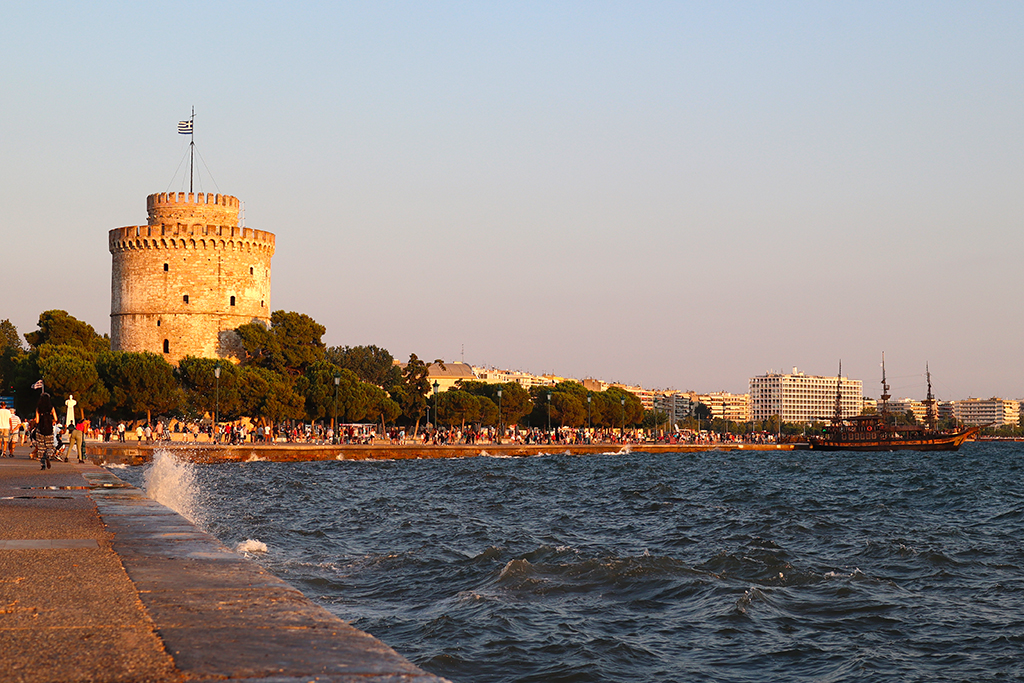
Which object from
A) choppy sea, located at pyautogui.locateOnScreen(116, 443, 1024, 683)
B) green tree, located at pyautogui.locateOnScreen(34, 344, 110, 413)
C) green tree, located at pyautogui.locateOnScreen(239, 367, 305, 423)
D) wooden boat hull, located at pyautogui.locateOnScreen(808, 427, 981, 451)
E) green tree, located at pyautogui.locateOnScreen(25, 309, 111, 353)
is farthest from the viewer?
wooden boat hull, located at pyautogui.locateOnScreen(808, 427, 981, 451)

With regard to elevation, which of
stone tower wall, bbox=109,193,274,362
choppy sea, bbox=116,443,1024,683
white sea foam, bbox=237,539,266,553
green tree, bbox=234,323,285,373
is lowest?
choppy sea, bbox=116,443,1024,683

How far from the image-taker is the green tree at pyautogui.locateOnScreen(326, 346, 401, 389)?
106m

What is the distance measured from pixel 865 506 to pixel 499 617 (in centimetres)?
1815

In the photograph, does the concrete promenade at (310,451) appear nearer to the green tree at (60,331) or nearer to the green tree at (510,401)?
the green tree at (510,401)

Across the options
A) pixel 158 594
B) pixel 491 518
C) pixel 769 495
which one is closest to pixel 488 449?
pixel 769 495

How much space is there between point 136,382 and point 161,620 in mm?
54731

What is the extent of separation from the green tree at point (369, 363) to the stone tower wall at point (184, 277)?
38.6 metres

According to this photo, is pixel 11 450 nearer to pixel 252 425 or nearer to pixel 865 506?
pixel 865 506

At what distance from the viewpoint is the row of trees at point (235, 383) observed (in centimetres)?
5528

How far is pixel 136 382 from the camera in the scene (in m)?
55.2

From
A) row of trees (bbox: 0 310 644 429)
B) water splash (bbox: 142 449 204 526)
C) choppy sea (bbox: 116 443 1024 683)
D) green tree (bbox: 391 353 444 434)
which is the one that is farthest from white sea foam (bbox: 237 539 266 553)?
green tree (bbox: 391 353 444 434)

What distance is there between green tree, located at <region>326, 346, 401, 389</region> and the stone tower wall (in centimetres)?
3863

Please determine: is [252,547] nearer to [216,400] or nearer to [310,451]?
[310,451]

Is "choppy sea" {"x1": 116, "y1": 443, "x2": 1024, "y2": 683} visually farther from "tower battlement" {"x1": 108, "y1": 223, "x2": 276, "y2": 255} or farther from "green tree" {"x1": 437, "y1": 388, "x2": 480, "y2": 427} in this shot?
"green tree" {"x1": 437, "y1": 388, "x2": 480, "y2": 427}
